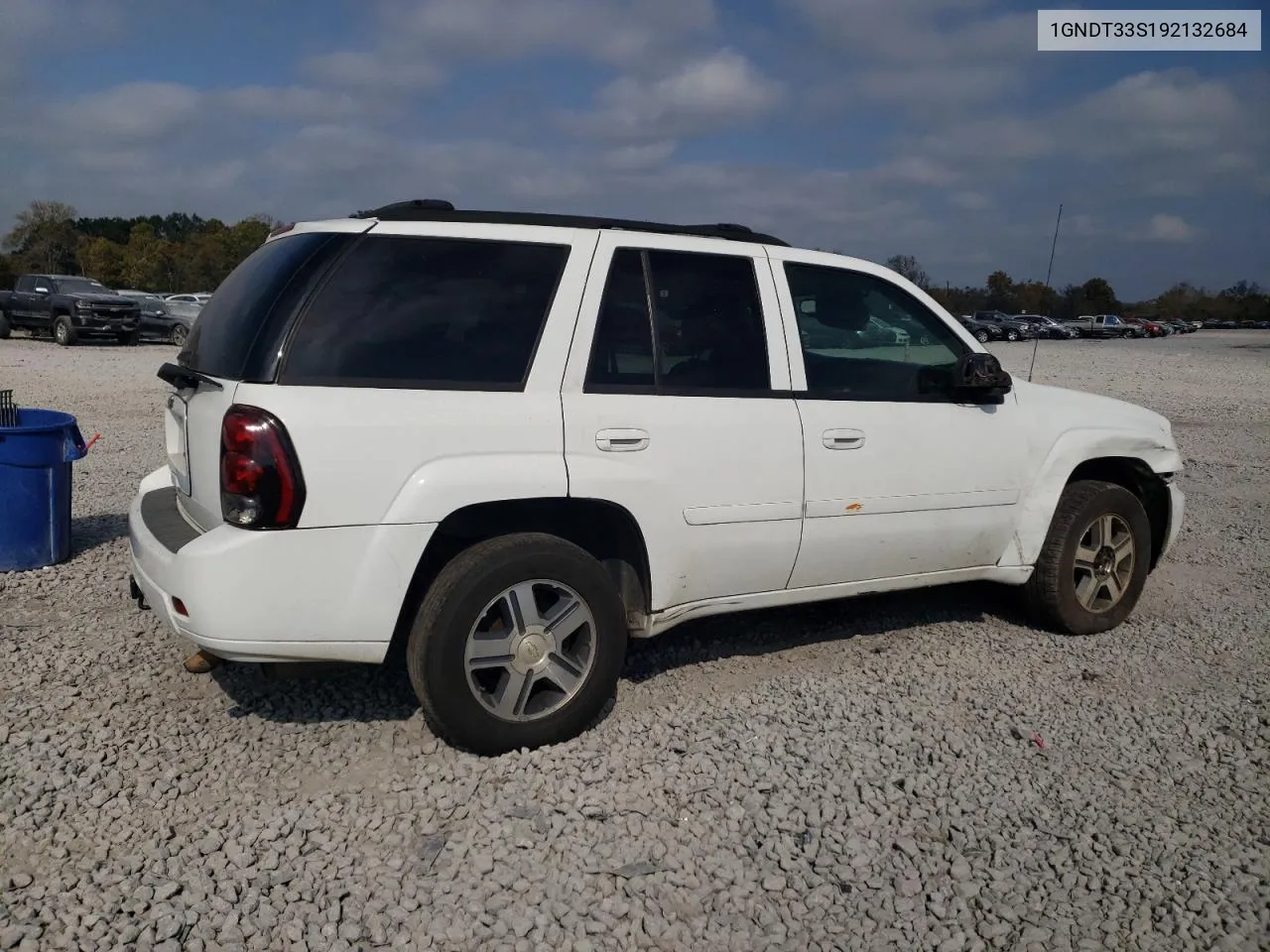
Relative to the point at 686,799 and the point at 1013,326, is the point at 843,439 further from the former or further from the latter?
the point at 1013,326

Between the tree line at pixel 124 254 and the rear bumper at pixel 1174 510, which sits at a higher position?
the tree line at pixel 124 254

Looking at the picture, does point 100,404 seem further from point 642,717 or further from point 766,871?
point 766,871

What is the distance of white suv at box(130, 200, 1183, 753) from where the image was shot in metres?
3.34

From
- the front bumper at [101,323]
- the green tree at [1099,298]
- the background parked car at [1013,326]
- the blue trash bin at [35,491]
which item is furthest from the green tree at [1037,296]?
the green tree at [1099,298]

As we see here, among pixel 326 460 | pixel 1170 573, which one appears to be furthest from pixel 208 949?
pixel 1170 573

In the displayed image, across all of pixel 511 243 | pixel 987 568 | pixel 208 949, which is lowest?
pixel 208 949

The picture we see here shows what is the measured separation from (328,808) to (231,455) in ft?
3.89

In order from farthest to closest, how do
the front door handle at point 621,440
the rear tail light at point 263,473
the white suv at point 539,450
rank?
1. the front door handle at point 621,440
2. the white suv at point 539,450
3. the rear tail light at point 263,473

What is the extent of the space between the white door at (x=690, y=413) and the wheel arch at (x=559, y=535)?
0.26 ft

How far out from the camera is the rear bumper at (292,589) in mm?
3277

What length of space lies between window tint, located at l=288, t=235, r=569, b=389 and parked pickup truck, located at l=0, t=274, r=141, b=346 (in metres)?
27.3

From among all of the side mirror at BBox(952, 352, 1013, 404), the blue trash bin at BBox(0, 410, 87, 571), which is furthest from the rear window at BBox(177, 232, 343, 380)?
the side mirror at BBox(952, 352, 1013, 404)

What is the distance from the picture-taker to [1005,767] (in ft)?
12.3

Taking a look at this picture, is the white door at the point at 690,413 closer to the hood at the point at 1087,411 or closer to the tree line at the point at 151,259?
the hood at the point at 1087,411
